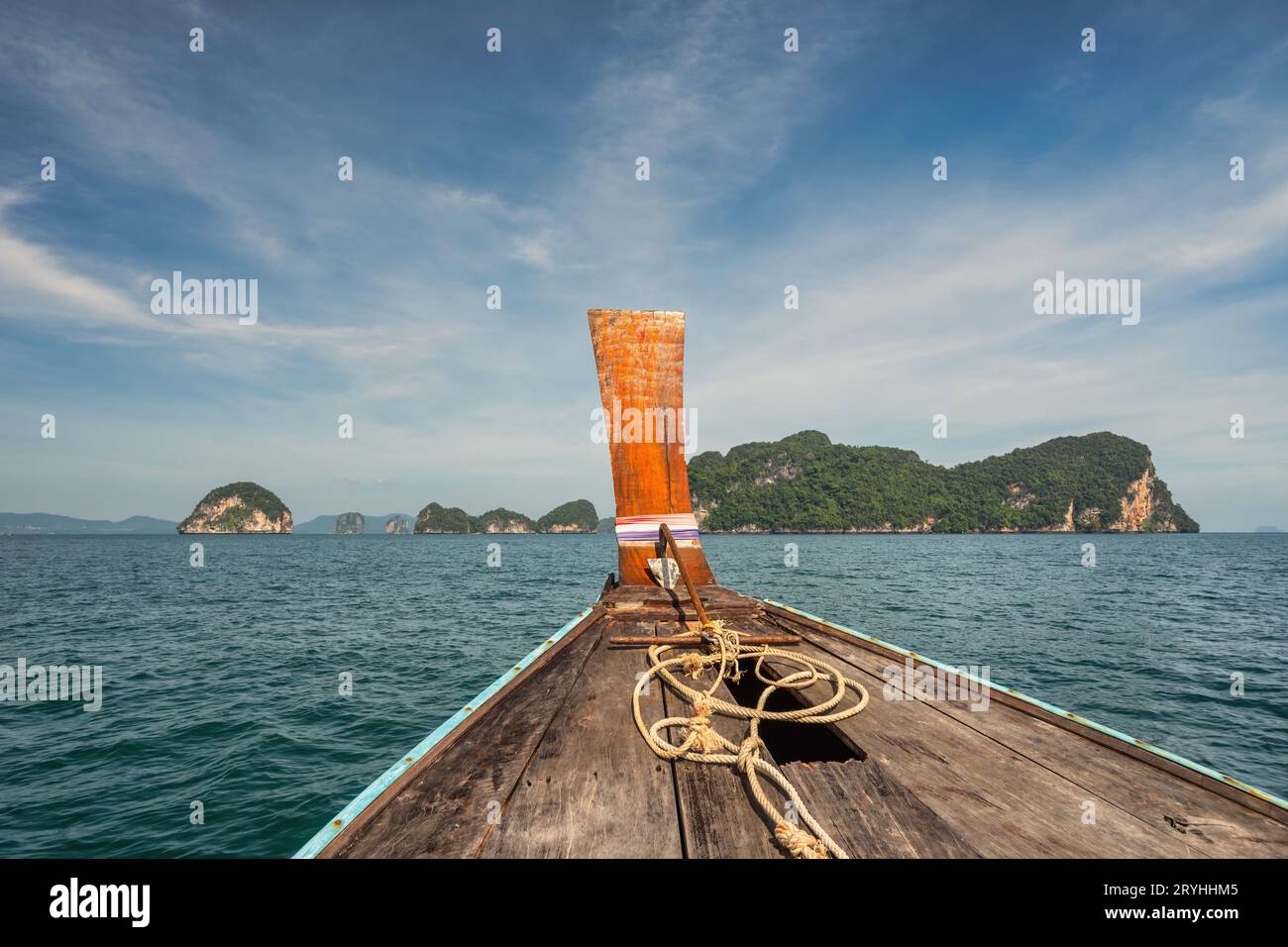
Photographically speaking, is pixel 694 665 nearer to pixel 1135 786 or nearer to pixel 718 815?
pixel 718 815

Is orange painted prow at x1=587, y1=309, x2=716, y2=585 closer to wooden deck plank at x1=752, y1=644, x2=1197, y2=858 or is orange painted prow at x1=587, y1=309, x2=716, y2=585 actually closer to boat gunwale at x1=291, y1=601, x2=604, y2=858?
boat gunwale at x1=291, y1=601, x2=604, y2=858

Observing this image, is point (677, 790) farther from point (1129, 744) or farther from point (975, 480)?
point (975, 480)

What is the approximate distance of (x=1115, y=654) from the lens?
14.7 m

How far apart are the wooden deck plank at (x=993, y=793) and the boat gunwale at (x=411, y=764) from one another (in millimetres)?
2555

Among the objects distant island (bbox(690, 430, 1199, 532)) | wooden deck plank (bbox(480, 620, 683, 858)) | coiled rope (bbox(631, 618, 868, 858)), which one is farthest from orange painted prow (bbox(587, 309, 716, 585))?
distant island (bbox(690, 430, 1199, 532))

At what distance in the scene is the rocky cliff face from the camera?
171 metres

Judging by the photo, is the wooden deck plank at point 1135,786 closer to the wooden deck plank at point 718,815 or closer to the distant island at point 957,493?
the wooden deck plank at point 718,815

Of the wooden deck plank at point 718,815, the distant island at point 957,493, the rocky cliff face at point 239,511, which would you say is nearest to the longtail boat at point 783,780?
the wooden deck plank at point 718,815

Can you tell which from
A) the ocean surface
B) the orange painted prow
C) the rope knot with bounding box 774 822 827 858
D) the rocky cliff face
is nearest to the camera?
the rope knot with bounding box 774 822 827 858

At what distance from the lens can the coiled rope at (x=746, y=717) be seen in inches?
91.2

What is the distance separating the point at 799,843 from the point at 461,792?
1.70m

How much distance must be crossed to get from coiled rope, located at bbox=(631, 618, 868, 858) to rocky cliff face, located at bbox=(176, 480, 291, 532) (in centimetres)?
20572
